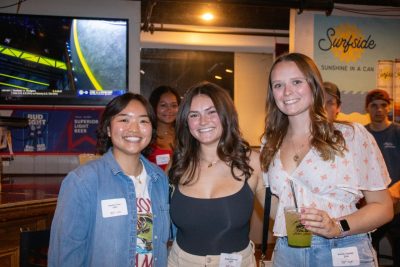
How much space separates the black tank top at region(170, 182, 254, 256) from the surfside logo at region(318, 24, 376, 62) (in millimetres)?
3277

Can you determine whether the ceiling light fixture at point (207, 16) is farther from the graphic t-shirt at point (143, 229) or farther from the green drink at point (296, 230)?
the green drink at point (296, 230)

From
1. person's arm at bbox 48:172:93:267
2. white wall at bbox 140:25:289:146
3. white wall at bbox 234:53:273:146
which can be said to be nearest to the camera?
person's arm at bbox 48:172:93:267

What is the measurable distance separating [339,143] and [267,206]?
0.56 m

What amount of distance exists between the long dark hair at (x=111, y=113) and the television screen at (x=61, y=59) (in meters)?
2.47

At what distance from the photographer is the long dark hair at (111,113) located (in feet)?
6.92

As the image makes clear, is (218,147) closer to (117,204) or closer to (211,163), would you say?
(211,163)

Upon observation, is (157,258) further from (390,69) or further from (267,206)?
(390,69)

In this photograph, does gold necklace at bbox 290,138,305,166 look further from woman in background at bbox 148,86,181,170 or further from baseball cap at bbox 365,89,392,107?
baseball cap at bbox 365,89,392,107

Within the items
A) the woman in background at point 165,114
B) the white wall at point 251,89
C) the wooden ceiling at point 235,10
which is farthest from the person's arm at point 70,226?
the white wall at point 251,89

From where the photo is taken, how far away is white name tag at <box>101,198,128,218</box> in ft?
6.46

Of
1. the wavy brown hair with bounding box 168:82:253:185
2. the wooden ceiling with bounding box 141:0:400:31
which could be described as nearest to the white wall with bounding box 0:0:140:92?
the wooden ceiling with bounding box 141:0:400:31

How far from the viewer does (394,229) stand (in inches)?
161

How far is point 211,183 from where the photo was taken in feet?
7.27

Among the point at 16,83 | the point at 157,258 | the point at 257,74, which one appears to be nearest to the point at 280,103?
the point at 157,258
